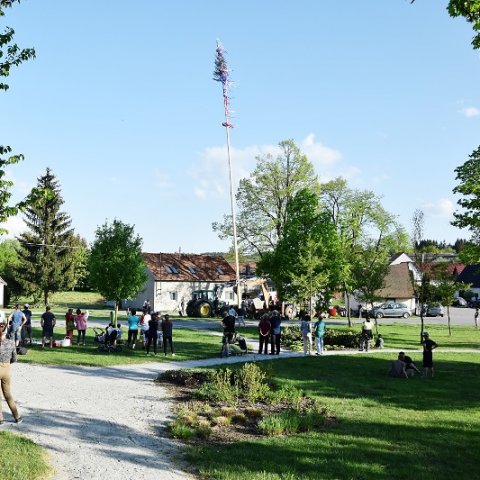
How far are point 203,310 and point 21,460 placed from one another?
35.4m

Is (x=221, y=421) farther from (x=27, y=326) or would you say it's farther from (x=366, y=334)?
(x=27, y=326)

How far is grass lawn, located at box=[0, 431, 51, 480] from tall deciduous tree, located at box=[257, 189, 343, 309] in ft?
69.8

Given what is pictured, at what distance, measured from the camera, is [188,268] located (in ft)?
183

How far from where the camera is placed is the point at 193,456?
27.7 ft

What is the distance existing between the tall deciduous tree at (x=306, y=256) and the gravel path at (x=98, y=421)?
14.2 metres

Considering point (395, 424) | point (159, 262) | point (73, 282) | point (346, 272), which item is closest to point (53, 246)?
point (73, 282)

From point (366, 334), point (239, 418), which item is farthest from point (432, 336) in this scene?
point (239, 418)

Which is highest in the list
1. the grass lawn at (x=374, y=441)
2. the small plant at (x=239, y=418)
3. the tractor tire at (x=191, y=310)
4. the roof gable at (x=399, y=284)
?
the roof gable at (x=399, y=284)

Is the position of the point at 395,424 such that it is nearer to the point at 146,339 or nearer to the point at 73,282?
the point at 146,339

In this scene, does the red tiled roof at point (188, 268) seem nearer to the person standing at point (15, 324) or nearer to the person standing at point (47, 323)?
the person standing at point (47, 323)

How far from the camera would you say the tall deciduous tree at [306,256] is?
2950 cm

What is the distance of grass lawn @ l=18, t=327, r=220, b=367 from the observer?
18250mm

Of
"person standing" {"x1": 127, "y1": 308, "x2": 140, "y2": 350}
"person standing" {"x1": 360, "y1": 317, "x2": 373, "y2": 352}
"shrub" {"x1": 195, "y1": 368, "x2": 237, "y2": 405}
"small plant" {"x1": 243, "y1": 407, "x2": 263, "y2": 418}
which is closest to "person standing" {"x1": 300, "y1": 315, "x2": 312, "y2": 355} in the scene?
"person standing" {"x1": 360, "y1": 317, "x2": 373, "y2": 352}

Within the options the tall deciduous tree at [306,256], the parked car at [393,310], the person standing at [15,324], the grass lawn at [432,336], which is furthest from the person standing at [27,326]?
the parked car at [393,310]
